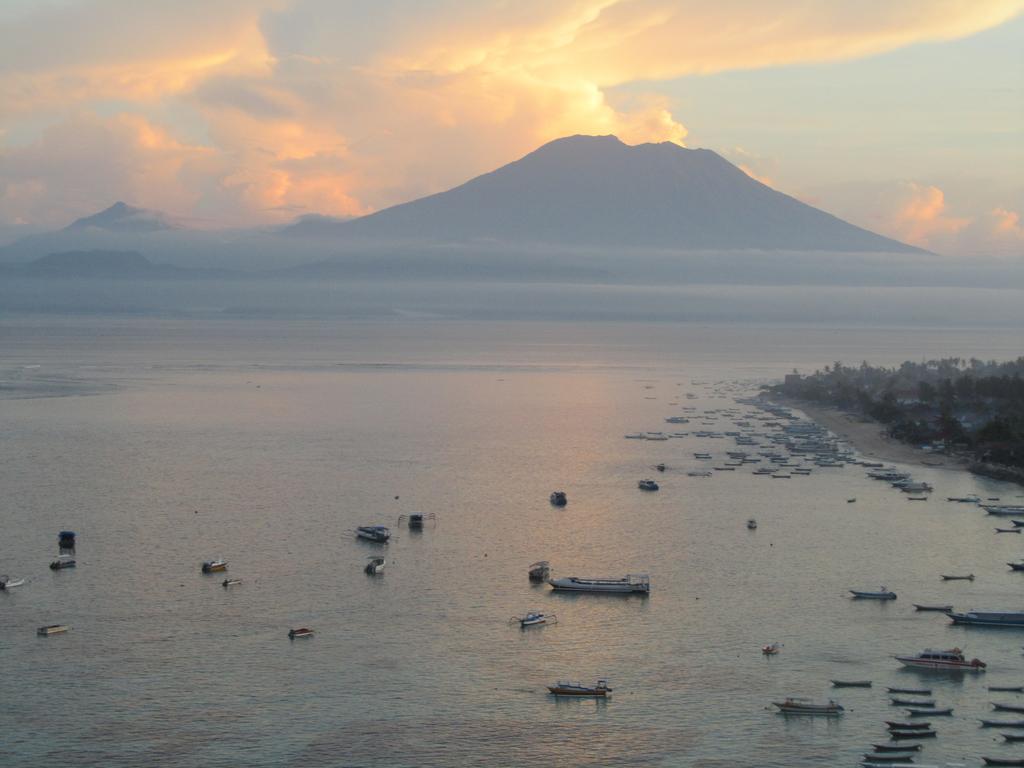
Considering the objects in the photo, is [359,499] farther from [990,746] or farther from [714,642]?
[990,746]

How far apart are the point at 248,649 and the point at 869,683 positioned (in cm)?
734

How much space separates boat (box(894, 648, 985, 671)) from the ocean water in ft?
0.64

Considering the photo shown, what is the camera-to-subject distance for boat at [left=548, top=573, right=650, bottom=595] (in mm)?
18844

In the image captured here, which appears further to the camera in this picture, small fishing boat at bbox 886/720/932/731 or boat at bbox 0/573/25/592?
boat at bbox 0/573/25/592

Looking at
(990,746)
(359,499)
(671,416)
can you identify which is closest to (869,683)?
(990,746)

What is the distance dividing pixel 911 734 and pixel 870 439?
2573 cm

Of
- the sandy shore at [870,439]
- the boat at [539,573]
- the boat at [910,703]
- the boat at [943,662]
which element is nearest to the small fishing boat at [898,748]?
the boat at [910,703]

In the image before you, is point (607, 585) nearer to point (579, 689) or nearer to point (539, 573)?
point (539, 573)

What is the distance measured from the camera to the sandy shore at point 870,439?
33.4m

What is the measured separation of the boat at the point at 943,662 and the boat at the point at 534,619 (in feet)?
14.7

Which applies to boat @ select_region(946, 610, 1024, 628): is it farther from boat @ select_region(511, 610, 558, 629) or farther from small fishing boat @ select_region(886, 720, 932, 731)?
boat @ select_region(511, 610, 558, 629)

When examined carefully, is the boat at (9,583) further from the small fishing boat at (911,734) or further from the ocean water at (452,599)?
the small fishing boat at (911,734)

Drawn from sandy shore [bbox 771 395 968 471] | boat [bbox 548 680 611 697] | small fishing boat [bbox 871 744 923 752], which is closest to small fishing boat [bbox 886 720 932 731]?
small fishing boat [bbox 871 744 923 752]

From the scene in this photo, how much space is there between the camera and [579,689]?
572 inches
